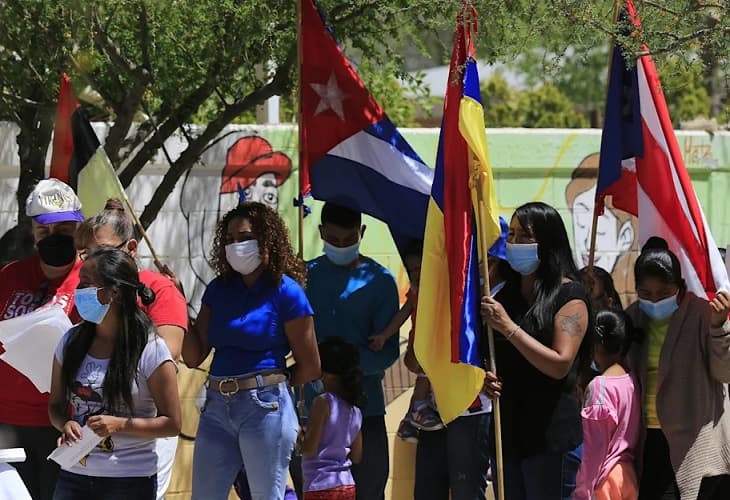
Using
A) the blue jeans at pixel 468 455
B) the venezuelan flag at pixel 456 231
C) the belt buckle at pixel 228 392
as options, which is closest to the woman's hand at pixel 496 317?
the venezuelan flag at pixel 456 231

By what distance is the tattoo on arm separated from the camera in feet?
18.9

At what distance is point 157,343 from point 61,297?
3.18 ft

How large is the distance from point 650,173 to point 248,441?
266cm

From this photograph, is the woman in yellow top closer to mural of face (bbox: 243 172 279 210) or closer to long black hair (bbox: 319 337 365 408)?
long black hair (bbox: 319 337 365 408)

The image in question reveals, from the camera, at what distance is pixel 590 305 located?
5.88 m

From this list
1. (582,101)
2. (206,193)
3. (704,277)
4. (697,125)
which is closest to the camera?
(704,277)

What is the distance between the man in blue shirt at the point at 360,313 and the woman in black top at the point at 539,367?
2.84ft

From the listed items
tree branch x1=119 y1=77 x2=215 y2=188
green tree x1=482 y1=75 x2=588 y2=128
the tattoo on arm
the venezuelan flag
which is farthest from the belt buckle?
green tree x1=482 y1=75 x2=588 y2=128

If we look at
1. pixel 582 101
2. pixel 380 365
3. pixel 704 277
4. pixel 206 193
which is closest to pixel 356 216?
pixel 380 365

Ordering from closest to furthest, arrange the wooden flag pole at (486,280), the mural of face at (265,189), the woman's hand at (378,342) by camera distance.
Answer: the wooden flag pole at (486,280) → the woman's hand at (378,342) → the mural of face at (265,189)

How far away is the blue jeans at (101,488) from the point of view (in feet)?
16.4

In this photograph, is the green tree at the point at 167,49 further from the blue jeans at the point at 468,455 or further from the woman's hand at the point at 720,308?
the blue jeans at the point at 468,455

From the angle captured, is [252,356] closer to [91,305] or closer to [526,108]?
[91,305]

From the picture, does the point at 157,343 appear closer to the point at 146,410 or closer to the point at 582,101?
the point at 146,410
